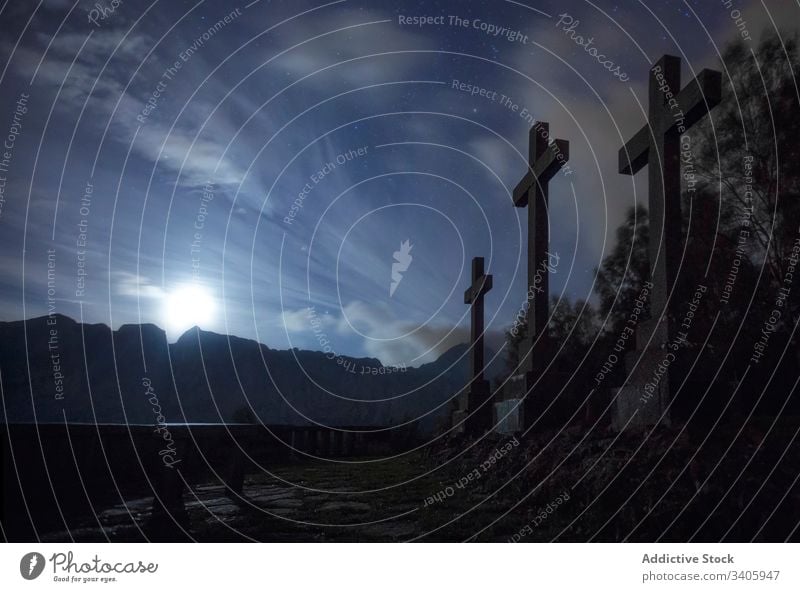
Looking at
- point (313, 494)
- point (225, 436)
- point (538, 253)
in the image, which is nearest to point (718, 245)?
point (538, 253)

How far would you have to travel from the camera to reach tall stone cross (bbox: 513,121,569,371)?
8938 mm

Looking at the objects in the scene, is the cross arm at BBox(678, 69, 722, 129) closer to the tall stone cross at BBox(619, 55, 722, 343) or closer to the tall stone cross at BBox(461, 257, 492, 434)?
the tall stone cross at BBox(619, 55, 722, 343)

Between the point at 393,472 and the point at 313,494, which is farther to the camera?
the point at 393,472

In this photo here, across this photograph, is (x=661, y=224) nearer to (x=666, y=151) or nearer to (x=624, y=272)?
(x=666, y=151)

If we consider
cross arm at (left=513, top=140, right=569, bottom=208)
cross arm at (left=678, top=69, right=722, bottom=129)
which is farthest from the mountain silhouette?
cross arm at (left=678, top=69, right=722, bottom=129)

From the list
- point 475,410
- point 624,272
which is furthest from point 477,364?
point 624,272

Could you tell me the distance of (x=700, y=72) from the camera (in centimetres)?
627

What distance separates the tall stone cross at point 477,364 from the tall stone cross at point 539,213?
2.36 metres

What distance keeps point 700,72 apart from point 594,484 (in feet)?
13.5

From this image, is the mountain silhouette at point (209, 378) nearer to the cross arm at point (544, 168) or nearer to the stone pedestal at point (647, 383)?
the cross arm at point (544, 168)

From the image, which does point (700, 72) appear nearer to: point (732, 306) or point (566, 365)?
point (732, 306)

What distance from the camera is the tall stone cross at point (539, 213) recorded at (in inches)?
352
